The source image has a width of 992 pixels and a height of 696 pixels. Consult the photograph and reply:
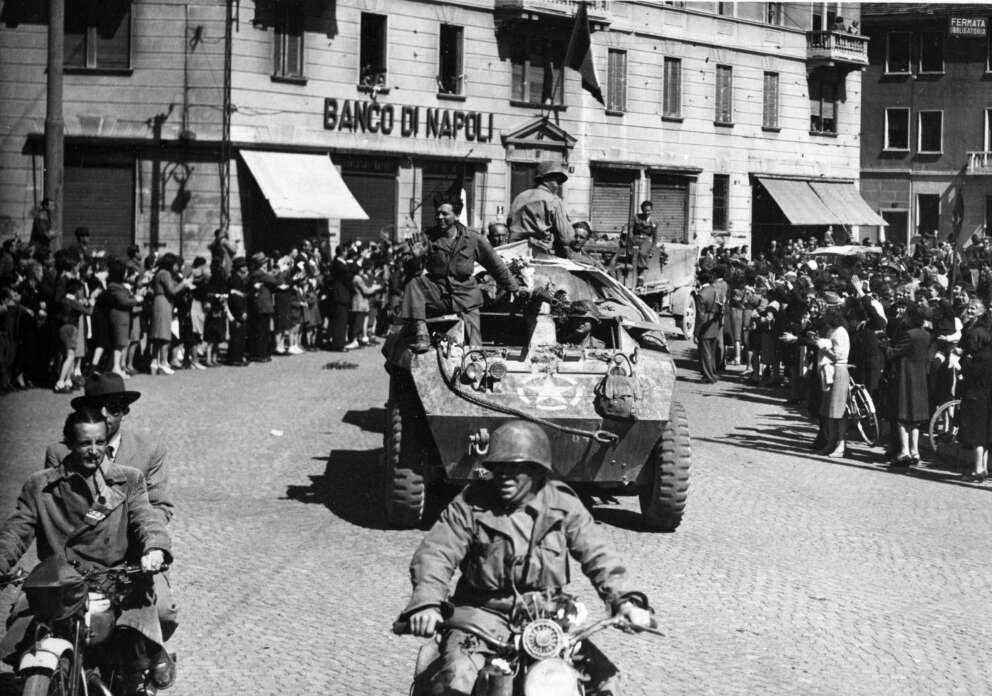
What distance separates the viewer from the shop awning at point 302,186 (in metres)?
→ 32.5

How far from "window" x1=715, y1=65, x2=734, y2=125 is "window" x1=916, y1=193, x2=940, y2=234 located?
15.3m

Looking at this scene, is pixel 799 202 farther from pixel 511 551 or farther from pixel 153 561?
pixel 511 551

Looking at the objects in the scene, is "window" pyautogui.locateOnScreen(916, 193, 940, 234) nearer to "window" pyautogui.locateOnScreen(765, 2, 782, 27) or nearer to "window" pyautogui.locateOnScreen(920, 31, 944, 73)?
"window" pyautogui.locateOnScreen(920, 31, 944, 73)

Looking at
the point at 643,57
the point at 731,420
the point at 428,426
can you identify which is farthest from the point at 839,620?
the point at 643,57

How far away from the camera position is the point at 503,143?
127 feet

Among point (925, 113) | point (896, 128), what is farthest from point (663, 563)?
point (896, 128)

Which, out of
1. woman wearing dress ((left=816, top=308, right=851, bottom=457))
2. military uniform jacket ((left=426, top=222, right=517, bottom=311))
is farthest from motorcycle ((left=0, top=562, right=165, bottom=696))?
woman wearing dress ((left=816, top=308, right=851, bottom=457))

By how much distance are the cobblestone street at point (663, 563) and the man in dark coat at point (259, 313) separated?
4.94 metres

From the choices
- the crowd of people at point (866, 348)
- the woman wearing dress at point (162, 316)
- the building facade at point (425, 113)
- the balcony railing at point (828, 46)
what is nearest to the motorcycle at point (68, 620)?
the crowd of people at point (866, 348)

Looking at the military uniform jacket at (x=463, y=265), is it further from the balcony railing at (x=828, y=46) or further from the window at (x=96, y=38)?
the balcony railing at (x=828, y=46)

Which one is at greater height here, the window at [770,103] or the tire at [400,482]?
the window at [770,103]

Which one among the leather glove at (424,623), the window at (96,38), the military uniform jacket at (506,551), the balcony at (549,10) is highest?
the balcony at (549,10)

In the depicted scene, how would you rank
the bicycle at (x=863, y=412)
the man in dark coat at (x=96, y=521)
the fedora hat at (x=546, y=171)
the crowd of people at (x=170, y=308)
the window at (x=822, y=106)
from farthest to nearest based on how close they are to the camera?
the window at (x=822, y=106) < the crowd of people at (x=170, y=308) < the bicycle at (x=863, y=412) < the fedora hat at (x=546, y=171) < the man in dark coat at (x=96, y=521)

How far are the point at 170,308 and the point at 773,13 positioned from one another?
2894cm
